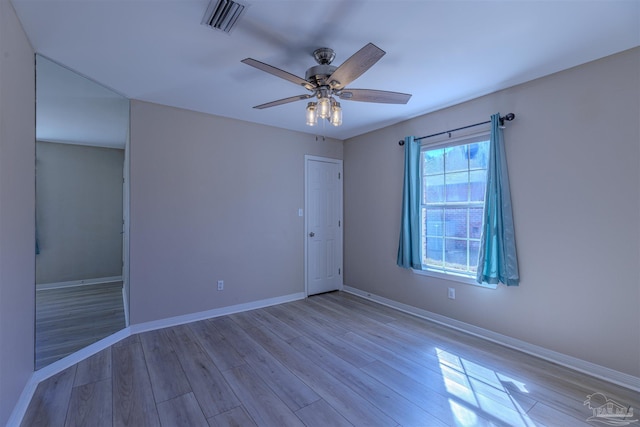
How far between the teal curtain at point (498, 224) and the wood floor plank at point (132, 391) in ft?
9.83

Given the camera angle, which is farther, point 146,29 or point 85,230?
point 85,230

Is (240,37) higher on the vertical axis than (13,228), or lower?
higher

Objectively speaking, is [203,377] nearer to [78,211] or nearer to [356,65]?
[78,211]

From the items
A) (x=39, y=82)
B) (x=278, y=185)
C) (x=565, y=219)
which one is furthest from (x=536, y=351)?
(x=39, y=82)

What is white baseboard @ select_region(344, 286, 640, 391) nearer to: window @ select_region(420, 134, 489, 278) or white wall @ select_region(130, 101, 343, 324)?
window @ select_region(420, 134, 489, 278)

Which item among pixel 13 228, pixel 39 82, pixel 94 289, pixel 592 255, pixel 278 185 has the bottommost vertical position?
pixel 94 289

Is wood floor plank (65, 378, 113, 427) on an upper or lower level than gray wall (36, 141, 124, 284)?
lower

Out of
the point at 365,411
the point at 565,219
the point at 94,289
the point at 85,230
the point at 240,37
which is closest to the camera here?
the point at 365,411

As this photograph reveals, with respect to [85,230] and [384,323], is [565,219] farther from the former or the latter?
[85,230]

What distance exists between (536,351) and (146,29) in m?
4.06

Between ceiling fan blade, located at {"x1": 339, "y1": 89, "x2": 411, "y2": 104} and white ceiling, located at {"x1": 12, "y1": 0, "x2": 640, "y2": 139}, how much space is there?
33cm

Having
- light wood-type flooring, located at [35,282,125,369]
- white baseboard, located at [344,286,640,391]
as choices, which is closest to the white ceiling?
light wood-type flooring, located at [35,282,125,369]

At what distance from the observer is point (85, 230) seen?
2.97m

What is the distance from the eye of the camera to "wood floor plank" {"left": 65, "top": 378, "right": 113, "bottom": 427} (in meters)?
1.78
